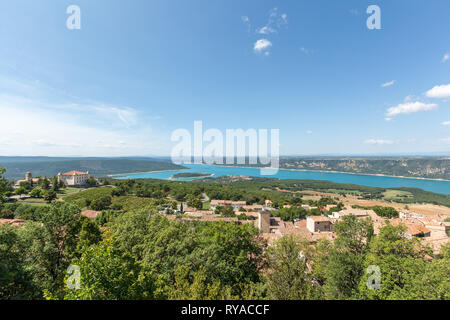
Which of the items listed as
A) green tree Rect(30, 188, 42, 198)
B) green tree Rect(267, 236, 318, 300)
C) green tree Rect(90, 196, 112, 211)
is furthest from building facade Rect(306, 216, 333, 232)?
green tree Rect(30, 188, 42, 198)

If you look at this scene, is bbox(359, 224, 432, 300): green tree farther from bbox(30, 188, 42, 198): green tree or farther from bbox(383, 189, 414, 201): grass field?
bbox(383, 189, 414, 201): grass field

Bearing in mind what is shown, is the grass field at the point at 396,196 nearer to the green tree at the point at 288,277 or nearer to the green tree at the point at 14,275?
the green tree at the point at 288,277

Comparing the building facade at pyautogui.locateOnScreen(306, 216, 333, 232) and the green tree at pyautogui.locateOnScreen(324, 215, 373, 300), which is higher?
the green tree at pyautogui.locateOnScreen(324, 215, 373, 300)

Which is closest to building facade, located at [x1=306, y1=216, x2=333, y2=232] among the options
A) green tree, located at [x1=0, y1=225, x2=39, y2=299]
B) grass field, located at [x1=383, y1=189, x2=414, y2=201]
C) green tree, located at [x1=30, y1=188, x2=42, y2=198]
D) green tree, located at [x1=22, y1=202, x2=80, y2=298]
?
green tree, located at [x1=22, y1=202, x2=80, y2=298]

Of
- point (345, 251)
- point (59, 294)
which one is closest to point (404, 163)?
point (345, 251)

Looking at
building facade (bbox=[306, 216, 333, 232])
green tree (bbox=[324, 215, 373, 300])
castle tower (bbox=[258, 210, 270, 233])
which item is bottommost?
building facade (bbox=[306, 216, 333, 232])

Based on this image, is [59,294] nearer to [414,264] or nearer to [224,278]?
[224,278]

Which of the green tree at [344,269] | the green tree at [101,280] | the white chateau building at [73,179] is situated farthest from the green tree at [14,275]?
the white chateau building at [73,179]

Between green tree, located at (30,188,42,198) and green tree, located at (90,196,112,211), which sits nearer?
green tree, located at (90,196,112,211)

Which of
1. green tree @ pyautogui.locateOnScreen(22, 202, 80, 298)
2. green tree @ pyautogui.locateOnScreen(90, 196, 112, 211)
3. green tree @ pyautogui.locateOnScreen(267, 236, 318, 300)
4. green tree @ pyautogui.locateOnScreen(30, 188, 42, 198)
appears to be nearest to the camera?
green tree @ pyautogui.locateOnScreen(267, 236, 318, 300)

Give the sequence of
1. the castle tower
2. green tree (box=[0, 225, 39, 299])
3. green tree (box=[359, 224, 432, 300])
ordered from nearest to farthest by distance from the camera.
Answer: green tree (box=[0, 225, 39, 299]) < green tree (box=[359, 224, 432, 300]) < the castle tower

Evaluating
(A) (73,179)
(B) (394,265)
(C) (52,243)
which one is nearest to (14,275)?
(C) (52,243)
